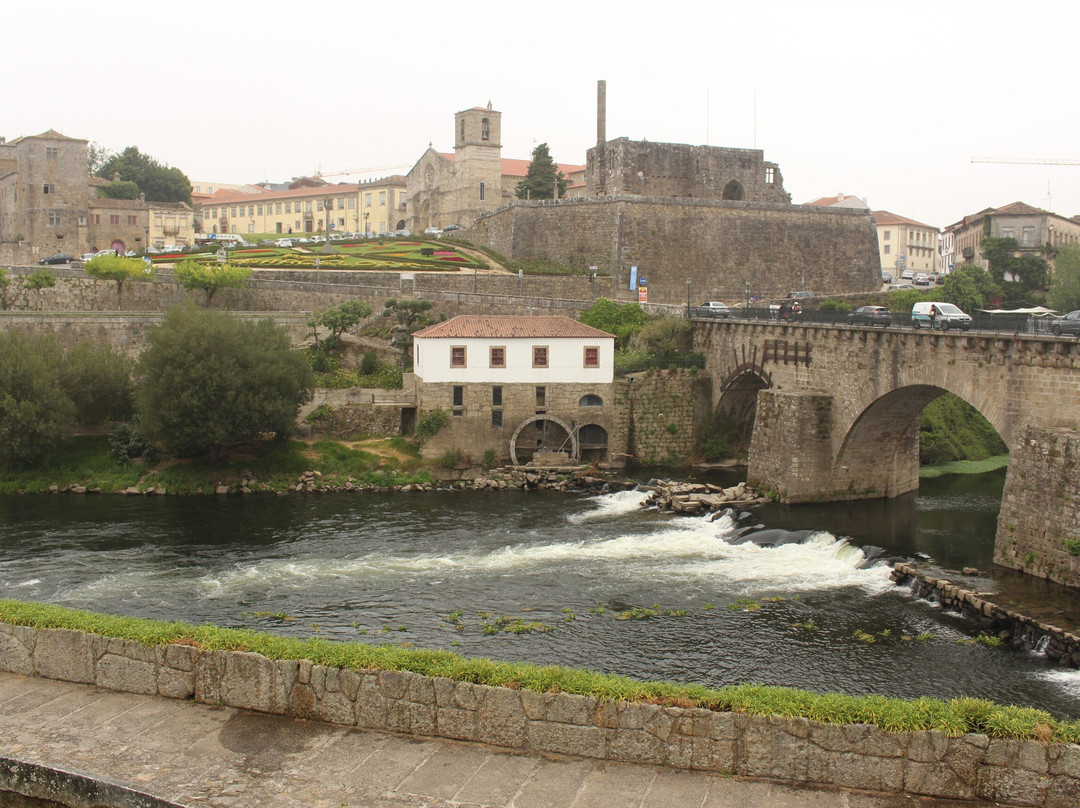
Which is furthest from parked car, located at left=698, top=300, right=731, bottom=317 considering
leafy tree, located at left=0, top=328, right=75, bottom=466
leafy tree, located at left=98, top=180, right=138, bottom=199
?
leafy tree, located at left=98, top=180, right=138, bottom=199

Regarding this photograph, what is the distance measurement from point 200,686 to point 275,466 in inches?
Result: 1305

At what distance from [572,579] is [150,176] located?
363ft

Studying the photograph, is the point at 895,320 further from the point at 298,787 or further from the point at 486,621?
the point at 298,787

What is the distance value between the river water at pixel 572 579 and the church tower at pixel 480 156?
61658 millimetres

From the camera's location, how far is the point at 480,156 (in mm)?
99938

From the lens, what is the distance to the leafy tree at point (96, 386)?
1852 inches

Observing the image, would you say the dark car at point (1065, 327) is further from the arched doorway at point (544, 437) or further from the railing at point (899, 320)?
the arched doorway at point (544, 437)

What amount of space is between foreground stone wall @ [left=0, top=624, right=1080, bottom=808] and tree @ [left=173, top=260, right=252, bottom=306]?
4969 centimetres

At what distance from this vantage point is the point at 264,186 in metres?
186

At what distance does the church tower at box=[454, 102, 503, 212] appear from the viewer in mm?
99875

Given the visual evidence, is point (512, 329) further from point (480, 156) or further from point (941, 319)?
point (480, 156)

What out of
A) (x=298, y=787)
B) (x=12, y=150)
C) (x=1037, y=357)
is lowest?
(x=298, y=787)

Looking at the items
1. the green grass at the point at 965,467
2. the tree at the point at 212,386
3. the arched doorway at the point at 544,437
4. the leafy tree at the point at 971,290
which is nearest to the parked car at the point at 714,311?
the arched doorway at the point at 544,437

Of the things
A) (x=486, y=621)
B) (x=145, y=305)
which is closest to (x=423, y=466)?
(x=486, y=621)
